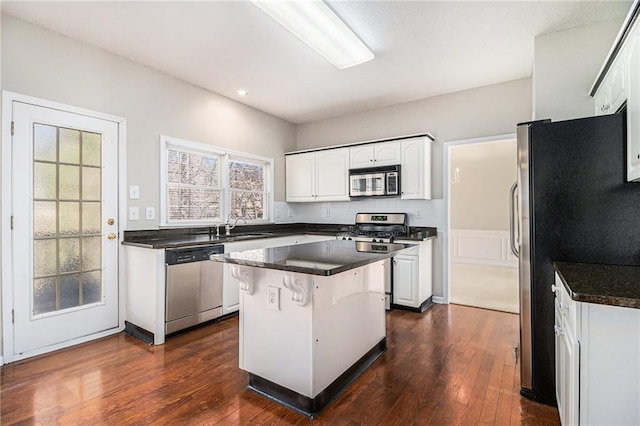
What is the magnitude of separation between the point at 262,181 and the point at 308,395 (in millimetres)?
3606

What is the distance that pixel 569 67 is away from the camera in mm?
2662

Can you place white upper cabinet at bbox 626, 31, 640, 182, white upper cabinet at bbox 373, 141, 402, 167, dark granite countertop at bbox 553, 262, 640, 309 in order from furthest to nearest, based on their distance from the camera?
white upper cabinet at bbox 373, 141, 402, 167
white upper cabinet at bbox 626, 31, 640, 182
dark granite countertop at bbox 553, 262, 640, 309

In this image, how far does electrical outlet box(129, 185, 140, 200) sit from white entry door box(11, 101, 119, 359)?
0.14 meters

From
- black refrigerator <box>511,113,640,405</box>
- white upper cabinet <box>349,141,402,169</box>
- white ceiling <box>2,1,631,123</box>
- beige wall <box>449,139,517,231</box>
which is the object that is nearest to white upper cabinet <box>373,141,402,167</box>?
white upper cabinet <box>349,141,402,169</box>

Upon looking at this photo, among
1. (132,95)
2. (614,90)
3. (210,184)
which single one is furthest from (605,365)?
(132,95)

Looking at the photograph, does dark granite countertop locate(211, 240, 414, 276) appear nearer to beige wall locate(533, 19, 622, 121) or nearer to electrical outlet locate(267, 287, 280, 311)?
electrical outlet locate(267, 287, 280, 311)

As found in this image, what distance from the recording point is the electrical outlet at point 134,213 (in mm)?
3212

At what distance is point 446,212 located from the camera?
4109mm

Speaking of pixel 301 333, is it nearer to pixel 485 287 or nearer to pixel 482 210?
pixel 485 287

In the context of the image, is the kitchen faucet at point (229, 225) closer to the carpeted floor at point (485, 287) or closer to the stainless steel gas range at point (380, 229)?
the stainless steel gas range at point (380, 229)

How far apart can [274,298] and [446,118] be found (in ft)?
11.2

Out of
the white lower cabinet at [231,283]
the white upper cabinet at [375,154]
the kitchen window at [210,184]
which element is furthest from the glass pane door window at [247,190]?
the white upper cabinet at [375,154]

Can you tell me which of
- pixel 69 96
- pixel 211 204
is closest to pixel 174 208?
pixel 211 204

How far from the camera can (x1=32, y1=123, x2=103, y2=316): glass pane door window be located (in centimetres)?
264
